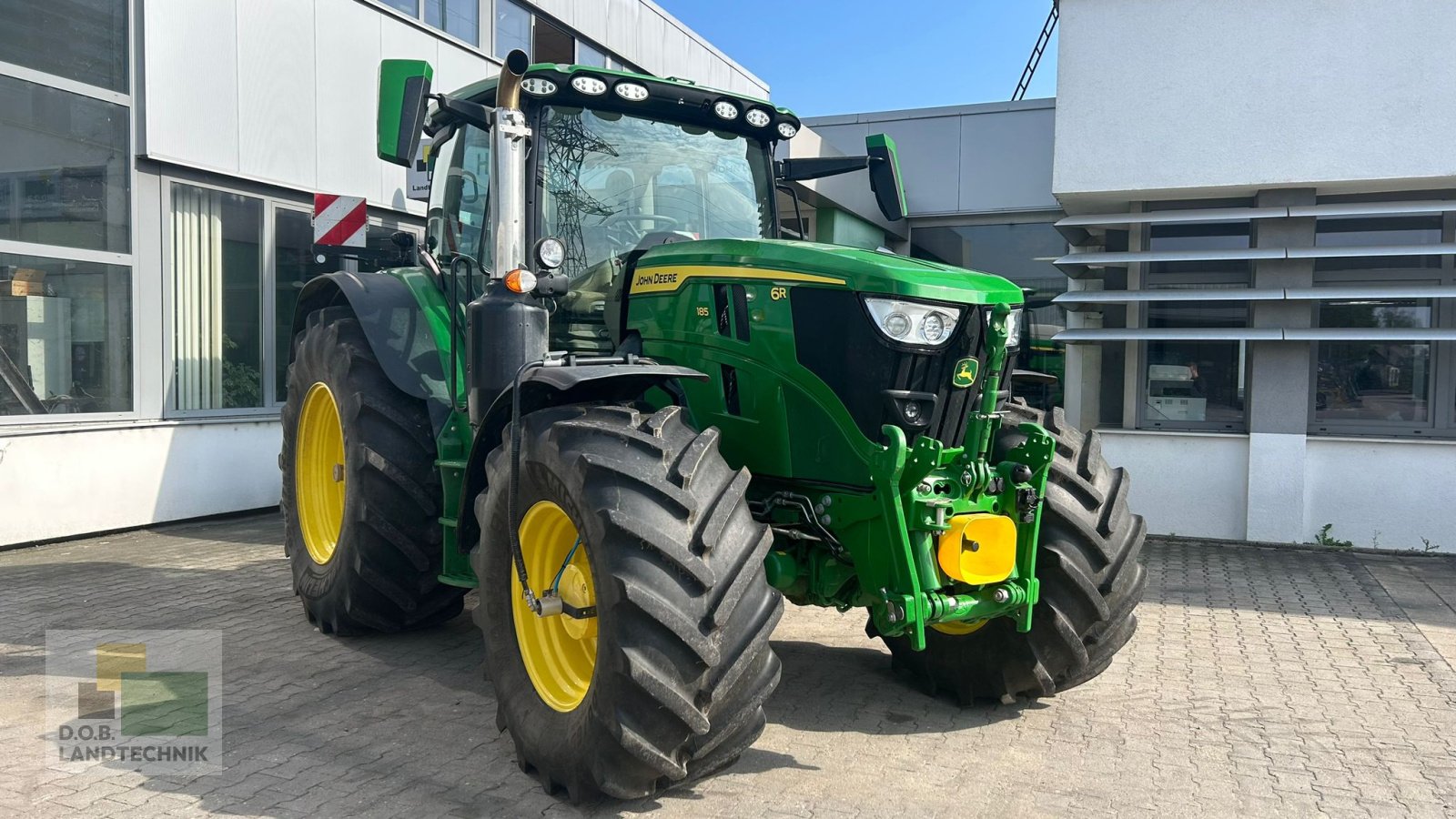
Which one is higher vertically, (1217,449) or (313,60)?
(313,60)

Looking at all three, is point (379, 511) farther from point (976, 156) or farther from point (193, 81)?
point (976, 156)

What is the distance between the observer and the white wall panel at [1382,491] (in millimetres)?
8320

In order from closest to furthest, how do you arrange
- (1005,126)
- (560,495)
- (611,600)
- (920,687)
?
(611,600), (560,495), (920,687), (1005,126)

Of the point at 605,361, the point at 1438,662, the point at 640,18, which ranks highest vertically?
the point at 640,18

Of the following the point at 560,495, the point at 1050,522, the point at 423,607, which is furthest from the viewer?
the point at 423,607

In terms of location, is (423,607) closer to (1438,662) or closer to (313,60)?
(1438,662)

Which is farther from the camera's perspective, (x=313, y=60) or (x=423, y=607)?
(x=313, y=60)

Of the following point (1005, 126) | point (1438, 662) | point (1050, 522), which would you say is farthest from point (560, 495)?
point (1005, 126)

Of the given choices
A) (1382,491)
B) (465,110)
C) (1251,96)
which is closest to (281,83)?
(465,110)

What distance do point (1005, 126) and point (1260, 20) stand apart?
441cm

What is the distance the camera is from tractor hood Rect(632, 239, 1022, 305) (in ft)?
12.6

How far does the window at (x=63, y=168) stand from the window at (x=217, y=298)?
52cm

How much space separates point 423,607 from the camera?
17.2 feet

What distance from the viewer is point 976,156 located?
12.8 meters
